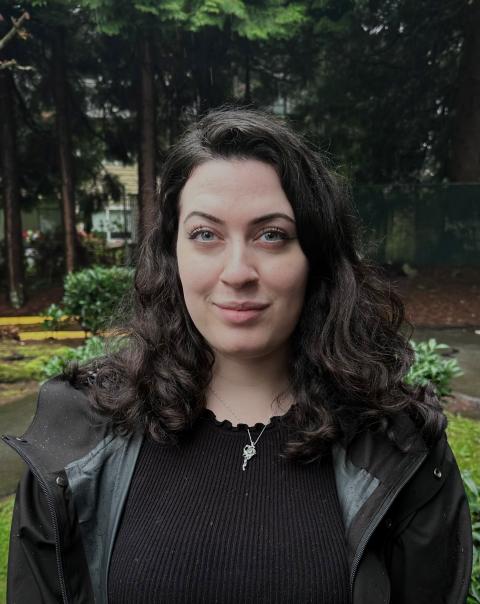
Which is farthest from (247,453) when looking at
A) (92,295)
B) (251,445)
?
(92,295)

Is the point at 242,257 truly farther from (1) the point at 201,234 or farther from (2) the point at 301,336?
(2) the point at 301,336

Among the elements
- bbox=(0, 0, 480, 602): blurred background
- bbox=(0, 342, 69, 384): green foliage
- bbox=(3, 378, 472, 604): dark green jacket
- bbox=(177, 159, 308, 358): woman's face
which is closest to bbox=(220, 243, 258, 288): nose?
bbox=(177, 159, 308, 358): woman's face

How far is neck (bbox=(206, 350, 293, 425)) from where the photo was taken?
160 cm

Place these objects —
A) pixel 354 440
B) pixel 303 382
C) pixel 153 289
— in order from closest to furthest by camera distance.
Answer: pixel 354 440
pixel 303 382
pixel 153 289

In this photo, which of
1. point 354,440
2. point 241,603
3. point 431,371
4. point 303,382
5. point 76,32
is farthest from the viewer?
point 76,32

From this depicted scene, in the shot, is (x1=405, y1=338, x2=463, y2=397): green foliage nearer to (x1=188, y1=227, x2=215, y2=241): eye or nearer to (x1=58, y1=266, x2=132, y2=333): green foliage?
(x1=188, y1=227, x2=215, y2=241): eye

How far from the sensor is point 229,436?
5.08 ft

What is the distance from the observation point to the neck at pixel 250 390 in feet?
5.25

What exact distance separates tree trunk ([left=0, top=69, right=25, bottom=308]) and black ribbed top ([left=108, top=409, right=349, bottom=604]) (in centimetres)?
959

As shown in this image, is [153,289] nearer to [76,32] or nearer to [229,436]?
[229,436]

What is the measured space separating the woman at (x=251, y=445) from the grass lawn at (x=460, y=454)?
1743 mm

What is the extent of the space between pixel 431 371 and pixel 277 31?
6.73m

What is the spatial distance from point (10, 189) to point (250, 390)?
382 inches

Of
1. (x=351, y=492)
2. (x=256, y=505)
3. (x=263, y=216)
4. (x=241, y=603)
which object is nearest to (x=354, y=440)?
(x=351, y=492)
